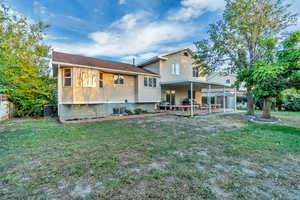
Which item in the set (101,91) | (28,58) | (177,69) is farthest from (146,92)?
(28,58)

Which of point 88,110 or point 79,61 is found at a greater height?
point 79,61

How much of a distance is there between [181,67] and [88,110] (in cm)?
1072

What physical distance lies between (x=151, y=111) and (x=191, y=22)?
10.1m

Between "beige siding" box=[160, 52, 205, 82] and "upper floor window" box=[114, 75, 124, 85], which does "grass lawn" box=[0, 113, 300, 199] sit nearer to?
"upper floor window" box=[114, 75, 124, 85]

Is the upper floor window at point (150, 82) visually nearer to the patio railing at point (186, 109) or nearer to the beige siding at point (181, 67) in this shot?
the beige siding at point (181, 67)

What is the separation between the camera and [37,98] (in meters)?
11.7

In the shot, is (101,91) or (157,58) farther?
(157,58)

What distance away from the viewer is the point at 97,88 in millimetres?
10531

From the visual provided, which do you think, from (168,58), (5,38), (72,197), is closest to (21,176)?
(72,197)

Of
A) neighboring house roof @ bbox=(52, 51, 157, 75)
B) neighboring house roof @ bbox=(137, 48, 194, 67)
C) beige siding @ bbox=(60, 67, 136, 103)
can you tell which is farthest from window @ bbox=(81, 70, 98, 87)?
neighboring house roof @ bbox=(137, 48, 194, 67)

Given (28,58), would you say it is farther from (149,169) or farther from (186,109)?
(186,109)

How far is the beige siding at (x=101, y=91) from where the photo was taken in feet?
30.9

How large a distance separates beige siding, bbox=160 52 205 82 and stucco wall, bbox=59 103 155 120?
15.7 feet

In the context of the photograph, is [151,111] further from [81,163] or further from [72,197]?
[72,197]
